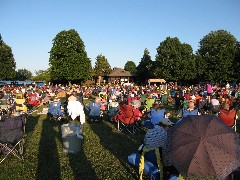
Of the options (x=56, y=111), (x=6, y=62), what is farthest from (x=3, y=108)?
(x=6, y=62)

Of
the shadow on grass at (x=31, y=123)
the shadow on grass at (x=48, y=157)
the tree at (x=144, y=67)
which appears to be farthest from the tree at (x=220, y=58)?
the shadow on grass at (x=48, y=157)

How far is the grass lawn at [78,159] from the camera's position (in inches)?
252

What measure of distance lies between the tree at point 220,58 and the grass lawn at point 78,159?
159 feet

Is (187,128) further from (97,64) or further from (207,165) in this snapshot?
(97,64)

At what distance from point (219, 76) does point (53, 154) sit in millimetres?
51988

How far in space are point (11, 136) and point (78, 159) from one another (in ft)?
5.76

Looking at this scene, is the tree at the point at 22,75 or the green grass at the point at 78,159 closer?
the green grass at the point at 78,159

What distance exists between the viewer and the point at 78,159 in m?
7.42

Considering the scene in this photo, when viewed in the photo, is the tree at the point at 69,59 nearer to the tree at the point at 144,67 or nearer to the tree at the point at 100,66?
the tree at the point at 100,66

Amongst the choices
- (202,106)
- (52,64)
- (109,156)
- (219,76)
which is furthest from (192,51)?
(109,156)

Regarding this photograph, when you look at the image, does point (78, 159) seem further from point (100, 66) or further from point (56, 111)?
point (100, 66)

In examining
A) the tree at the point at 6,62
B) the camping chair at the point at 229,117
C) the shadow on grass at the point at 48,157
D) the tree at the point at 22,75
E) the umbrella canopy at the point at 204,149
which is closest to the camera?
the umbrella canopy at the point at 204,149

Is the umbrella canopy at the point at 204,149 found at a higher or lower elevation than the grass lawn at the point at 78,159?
higher

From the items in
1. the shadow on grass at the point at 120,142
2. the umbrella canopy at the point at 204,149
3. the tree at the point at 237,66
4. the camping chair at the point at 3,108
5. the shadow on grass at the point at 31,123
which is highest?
the tree at the point at 237,66
